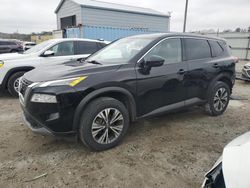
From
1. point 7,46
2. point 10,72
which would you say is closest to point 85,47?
point 10,72

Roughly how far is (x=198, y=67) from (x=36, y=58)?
4.26m

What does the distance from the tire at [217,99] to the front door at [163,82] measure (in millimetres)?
834

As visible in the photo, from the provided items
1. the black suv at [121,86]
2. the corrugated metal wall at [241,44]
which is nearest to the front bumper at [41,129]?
the black suv at [121,86]

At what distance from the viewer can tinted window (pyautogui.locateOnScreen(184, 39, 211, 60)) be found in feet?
12.2

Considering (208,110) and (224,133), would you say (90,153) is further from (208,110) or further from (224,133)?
(208,110)

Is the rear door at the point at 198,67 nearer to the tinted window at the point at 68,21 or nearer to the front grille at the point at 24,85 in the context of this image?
the front grille at the point at 24,85

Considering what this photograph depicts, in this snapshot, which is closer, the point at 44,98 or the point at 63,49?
the point at 44,98

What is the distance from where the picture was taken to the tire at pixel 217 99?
4129mm

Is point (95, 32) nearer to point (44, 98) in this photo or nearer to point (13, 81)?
point (13, 81)

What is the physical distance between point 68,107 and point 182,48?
2285mm

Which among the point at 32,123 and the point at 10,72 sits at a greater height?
the point at 10,72

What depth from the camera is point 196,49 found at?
389cm

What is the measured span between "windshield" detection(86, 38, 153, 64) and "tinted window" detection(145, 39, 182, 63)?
0.19 meters

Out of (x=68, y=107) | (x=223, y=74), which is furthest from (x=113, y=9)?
(x=68, y=107)
